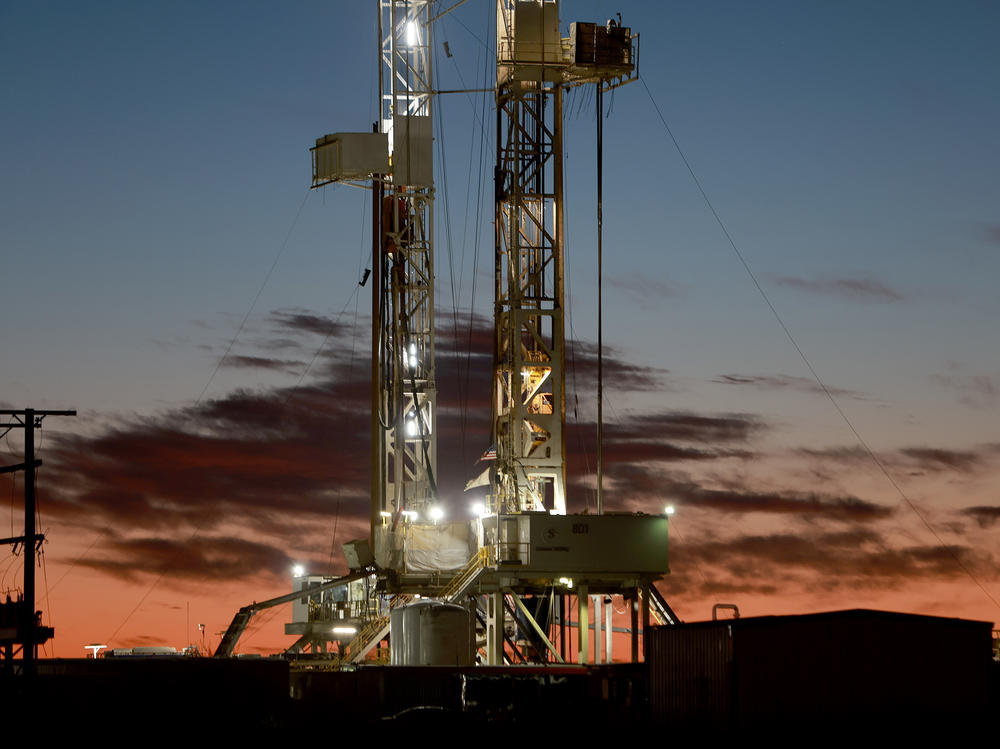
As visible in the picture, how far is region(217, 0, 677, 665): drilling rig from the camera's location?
47.1 meters

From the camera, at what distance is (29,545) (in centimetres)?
4191

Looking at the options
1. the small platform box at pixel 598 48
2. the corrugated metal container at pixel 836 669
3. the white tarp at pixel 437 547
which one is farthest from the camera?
the white tarp at pixel 437 547

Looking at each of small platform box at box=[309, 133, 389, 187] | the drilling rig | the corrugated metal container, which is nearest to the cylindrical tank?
the drilling rig

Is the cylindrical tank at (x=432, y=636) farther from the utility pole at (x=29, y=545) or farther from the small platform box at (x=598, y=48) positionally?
the small platform box at (x=598, y=48)

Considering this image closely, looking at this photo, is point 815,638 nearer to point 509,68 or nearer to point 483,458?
point 483,458

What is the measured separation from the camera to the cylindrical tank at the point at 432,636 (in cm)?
4506

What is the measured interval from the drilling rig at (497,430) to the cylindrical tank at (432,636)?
2.4 inches

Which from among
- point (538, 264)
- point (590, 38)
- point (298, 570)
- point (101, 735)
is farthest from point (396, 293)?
point (101, 735)

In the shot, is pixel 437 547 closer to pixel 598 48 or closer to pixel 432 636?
pixel 432 636

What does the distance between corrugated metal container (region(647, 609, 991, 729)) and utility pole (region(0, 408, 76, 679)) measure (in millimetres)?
18419

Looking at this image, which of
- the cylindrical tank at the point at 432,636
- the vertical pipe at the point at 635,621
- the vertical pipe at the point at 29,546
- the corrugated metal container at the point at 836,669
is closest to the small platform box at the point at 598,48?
the vertical pipe at the point at 635,621

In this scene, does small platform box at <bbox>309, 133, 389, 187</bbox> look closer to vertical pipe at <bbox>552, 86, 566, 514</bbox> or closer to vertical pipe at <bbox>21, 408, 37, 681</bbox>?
vertical pipe at <bbox>552, 86, 566, 514</bbox>

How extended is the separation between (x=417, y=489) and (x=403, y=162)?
12.5 m

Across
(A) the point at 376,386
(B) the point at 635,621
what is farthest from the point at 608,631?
(A) the point at 376,386
